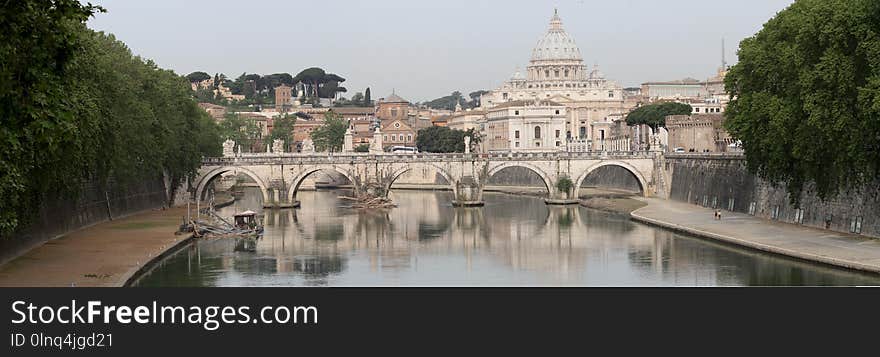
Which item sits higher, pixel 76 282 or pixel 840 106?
pixel 840 106

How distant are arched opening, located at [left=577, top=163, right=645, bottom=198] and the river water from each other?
37.6 ft

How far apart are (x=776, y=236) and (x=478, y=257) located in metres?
10.4

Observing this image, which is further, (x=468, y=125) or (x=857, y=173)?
(x=468, y=125)

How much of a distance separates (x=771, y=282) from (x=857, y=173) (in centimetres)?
859

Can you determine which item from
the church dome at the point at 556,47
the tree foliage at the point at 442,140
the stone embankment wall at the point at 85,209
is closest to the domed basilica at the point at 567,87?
the church dome at the point at 556,47

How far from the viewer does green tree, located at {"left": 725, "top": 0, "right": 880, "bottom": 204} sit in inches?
1622

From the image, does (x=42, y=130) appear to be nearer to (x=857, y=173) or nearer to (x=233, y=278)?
(x=233, y=278)

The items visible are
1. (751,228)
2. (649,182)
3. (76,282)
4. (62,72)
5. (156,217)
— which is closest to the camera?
(62,72)

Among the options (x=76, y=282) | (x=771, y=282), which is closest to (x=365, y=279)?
(x=76, y=282)

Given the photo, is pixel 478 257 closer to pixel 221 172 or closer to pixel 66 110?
pixel 66 110

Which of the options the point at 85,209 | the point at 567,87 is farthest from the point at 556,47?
the point at 85,209

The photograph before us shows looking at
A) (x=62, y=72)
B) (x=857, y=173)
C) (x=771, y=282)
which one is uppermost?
(x=62, y=72)

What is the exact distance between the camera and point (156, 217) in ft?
206
